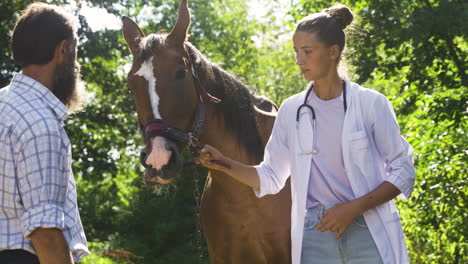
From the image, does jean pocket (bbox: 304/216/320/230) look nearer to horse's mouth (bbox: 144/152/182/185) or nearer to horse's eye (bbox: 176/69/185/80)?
horse's mouth (bbox: 144/152/182/185)

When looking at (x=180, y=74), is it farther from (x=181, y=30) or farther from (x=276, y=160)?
(x=276, y=160)

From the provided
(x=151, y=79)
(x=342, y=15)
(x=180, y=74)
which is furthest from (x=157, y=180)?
(x=342, y=15)

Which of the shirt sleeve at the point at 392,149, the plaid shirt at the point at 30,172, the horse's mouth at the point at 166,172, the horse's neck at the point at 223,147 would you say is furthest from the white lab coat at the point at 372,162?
the plaid shirt at the point at 30,172

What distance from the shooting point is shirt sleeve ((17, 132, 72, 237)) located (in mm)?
2361

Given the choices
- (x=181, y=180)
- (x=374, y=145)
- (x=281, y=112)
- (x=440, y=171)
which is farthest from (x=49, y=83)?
(x=181, y=180)

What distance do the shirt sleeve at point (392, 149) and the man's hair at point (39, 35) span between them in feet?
4.84

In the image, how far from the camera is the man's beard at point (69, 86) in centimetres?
268

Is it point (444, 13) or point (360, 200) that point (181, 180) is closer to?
point (444, 13)

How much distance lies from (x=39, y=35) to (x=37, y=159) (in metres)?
0.52

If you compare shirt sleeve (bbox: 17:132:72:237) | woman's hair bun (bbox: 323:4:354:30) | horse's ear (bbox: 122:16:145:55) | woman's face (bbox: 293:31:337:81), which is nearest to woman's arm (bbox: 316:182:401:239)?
woman's face (bbox: 293:31:337:81)

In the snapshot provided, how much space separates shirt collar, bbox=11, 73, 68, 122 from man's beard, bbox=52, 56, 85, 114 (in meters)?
0.12

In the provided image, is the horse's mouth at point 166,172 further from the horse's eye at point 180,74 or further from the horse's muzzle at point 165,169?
the horse's eye at point 180,74

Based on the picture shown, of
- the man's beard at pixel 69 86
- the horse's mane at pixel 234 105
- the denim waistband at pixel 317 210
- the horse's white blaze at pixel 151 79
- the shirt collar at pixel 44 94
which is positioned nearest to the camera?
the shirt collar at pixel 44 94

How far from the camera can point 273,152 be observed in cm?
341
